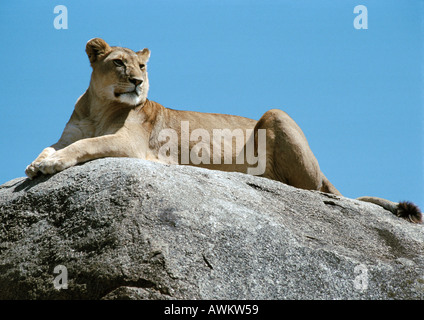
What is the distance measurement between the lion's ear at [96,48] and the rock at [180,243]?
89.2 inches

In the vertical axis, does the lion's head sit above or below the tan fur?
above

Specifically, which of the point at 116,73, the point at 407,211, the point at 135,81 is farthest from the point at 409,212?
the point at 116,73

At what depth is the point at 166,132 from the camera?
362 inches

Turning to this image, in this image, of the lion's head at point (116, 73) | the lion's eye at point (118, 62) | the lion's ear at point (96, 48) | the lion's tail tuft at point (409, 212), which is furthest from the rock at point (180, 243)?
the lion's ear at point (96, 48)

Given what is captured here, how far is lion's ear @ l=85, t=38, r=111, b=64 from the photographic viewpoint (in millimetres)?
8978

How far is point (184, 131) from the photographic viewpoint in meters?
9.39

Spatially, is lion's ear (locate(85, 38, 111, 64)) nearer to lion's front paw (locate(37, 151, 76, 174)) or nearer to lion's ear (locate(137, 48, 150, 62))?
lion's ear (locate(137, 48, 150, 62))

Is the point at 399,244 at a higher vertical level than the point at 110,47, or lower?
lower

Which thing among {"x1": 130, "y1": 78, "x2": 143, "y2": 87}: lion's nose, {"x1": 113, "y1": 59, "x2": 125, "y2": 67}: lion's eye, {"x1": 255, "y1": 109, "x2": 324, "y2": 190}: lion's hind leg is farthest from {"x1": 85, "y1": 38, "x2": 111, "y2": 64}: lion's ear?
{"x1": 255, "y1": 109, "x2": 324, "y2": 190}: lion's hind leg

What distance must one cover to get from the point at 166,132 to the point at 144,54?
1248mm
